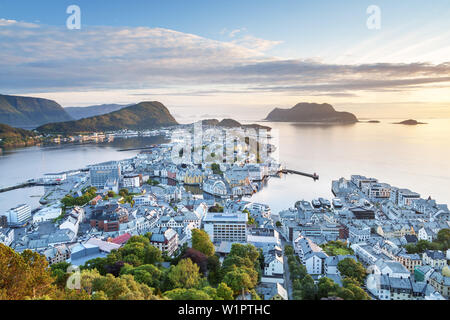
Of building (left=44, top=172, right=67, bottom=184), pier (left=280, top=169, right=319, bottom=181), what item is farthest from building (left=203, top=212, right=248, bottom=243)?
building (left=44, top=172, right=67, bottom=184)

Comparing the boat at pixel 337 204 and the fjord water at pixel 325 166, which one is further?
the fjord water at pixel 325 166

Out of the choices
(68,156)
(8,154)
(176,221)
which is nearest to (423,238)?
(176,221)

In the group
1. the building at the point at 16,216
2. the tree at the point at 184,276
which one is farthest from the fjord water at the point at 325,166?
the tree at the point at 184,276

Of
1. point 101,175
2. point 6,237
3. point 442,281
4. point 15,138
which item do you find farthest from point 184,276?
point 15,138

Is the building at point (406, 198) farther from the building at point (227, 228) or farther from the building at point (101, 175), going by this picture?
the building at point (101, 175)
